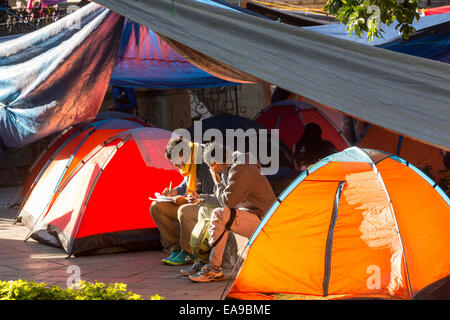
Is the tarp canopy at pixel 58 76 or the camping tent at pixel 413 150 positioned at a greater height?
the tarp canopy at pixel 58 76

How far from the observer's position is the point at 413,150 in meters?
9.60

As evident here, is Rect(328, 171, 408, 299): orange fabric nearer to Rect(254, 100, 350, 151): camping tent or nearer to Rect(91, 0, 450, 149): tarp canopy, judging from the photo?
Rect(91, 0, 450, 149): tarp canopy

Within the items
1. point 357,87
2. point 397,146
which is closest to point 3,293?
point 357,87

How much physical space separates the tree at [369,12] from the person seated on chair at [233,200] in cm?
139

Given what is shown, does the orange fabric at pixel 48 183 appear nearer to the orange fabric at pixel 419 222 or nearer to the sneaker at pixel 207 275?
the sneaker at pixel 207 275

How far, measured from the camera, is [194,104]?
Result: 1574 cm

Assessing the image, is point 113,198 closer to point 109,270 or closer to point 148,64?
point 109,270

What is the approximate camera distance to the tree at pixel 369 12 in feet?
15.3

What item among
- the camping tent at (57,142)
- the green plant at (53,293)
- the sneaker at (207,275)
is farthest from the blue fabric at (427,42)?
the green plant at (53,293)

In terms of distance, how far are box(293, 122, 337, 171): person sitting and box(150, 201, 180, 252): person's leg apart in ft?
14.1

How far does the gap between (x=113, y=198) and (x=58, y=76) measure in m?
2.09

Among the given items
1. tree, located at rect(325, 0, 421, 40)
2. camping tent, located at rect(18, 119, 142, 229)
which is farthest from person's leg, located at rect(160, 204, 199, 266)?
camping tent, located at rect(18, 119, 142, 229)

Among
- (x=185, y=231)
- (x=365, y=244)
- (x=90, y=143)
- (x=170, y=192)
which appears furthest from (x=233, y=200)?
(x=90, y=143)

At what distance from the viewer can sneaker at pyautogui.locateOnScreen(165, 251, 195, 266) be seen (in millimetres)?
6246
